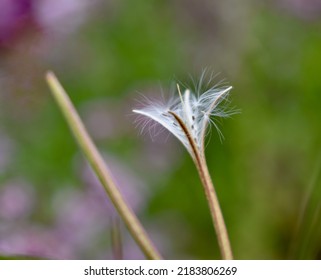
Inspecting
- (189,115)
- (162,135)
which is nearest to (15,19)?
(162,135)

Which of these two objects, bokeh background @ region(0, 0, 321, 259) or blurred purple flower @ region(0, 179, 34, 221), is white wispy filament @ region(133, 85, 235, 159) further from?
blurred purple flower @ region(0, 179, 34, 221)

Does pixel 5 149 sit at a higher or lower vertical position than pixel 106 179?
higher

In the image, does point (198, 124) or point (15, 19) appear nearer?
point (198, 124)

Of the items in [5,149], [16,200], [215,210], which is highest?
[5,149]

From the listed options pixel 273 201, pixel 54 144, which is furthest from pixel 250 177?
pixel 54 144

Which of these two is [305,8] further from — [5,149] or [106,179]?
[106,179]

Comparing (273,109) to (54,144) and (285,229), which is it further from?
(54,144)

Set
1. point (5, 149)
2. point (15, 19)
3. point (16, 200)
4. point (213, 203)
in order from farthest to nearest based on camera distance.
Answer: point (5, 149), point (16, 200), point (15, 19), point (213, 203)
